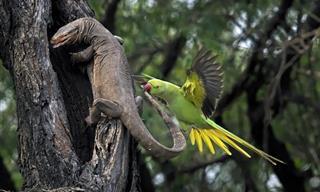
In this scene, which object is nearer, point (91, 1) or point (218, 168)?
point (91, 1)

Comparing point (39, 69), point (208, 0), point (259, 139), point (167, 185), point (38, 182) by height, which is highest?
point (39, 69)

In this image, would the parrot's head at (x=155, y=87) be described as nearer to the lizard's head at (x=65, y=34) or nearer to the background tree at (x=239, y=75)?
the lizard's head at (x=65, y=34)

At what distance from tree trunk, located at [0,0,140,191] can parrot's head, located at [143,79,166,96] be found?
37 cm

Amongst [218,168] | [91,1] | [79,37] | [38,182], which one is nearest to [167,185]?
[218,168]

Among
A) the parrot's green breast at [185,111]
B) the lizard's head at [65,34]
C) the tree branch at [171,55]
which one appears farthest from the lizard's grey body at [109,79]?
the tree branch at [171,55]

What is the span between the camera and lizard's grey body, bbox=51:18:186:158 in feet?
15.7

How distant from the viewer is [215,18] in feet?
29.4

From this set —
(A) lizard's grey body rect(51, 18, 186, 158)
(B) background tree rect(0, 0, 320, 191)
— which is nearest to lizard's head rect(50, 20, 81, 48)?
(A) lizard's grey body rect(51, 18, 186, 158)

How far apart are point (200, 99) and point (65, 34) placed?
3.43 feet

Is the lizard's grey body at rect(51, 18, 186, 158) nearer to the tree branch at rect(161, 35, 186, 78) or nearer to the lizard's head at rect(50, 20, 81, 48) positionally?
the lizard's head at rect(50, 20, 81, 48)

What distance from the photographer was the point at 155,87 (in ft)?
17.2

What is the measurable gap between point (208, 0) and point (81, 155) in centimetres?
496

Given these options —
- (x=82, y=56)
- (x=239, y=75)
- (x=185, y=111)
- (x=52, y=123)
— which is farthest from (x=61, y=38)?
(x=239, y=75)

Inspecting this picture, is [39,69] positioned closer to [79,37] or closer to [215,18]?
[79,37]
